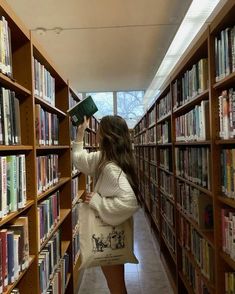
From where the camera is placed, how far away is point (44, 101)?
6.55ft

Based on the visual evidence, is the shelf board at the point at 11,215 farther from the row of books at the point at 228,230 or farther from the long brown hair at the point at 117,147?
the row of books at the point at 228,230

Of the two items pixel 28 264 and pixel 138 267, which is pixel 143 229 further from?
pixel 28 264

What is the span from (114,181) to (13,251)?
754mm

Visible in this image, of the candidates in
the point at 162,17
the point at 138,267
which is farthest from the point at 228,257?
the point at 162,17

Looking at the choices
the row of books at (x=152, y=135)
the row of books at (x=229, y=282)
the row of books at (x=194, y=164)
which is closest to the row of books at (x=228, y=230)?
the row of books at (x=229, y=282)

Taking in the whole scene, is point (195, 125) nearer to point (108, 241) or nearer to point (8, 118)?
point (108, 241)

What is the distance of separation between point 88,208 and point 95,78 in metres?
5.95

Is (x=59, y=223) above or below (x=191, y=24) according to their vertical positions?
below

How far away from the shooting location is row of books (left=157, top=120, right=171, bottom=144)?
3.27 metres

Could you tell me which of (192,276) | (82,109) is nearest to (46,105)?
(82,109)

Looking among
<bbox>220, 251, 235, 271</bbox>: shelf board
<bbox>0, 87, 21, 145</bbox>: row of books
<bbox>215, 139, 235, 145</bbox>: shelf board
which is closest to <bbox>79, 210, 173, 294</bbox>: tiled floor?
<bbox>220, 251, 235, 271</bbox>: shelf board

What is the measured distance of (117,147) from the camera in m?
2.02

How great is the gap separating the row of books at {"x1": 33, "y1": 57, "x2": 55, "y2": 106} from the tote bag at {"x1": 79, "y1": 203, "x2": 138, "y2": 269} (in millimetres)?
727

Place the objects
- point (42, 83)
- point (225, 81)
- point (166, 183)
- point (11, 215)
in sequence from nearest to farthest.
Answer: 1. point (11, 215)
2. point (225, 81)
3. point (42, 83)
4. point (166, 183)
